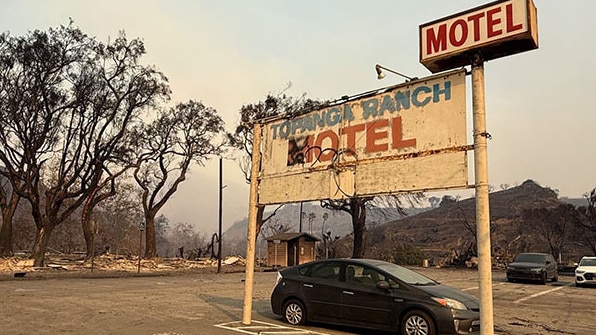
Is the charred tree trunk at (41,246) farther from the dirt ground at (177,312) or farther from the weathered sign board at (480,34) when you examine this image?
the weathered sign board at (480,34)

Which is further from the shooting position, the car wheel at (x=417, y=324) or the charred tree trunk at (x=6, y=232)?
the charred tree trunk at (x=6, y=232)

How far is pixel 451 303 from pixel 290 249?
33.9m

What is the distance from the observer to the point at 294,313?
11133 mm

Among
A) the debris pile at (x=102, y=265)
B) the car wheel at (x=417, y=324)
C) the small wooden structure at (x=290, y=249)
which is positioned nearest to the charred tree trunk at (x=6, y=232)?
the debris pile at (x=102, y=265)

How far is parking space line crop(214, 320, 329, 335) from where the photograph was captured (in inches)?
395

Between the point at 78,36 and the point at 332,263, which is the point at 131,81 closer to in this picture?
the point at 78,36

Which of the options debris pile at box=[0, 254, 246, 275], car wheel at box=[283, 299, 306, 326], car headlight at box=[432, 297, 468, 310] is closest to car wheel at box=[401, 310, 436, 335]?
car headlight at box=[432, 297, 468, 310]

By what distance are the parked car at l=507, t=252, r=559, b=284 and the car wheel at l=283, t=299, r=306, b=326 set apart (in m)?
20.3

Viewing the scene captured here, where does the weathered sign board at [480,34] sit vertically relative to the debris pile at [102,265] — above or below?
above

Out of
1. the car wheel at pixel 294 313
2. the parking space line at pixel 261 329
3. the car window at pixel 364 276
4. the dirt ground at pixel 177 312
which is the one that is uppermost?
the car window at pixel 364 276

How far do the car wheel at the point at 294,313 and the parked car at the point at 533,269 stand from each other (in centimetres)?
2030

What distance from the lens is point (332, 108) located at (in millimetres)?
11023

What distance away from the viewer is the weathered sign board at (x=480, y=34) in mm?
7551

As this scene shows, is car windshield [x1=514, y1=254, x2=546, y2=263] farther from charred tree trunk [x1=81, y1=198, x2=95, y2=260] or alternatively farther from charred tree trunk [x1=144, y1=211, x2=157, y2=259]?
charred tree trunk [x1=81, y1=198, x2=95, y2=260]
